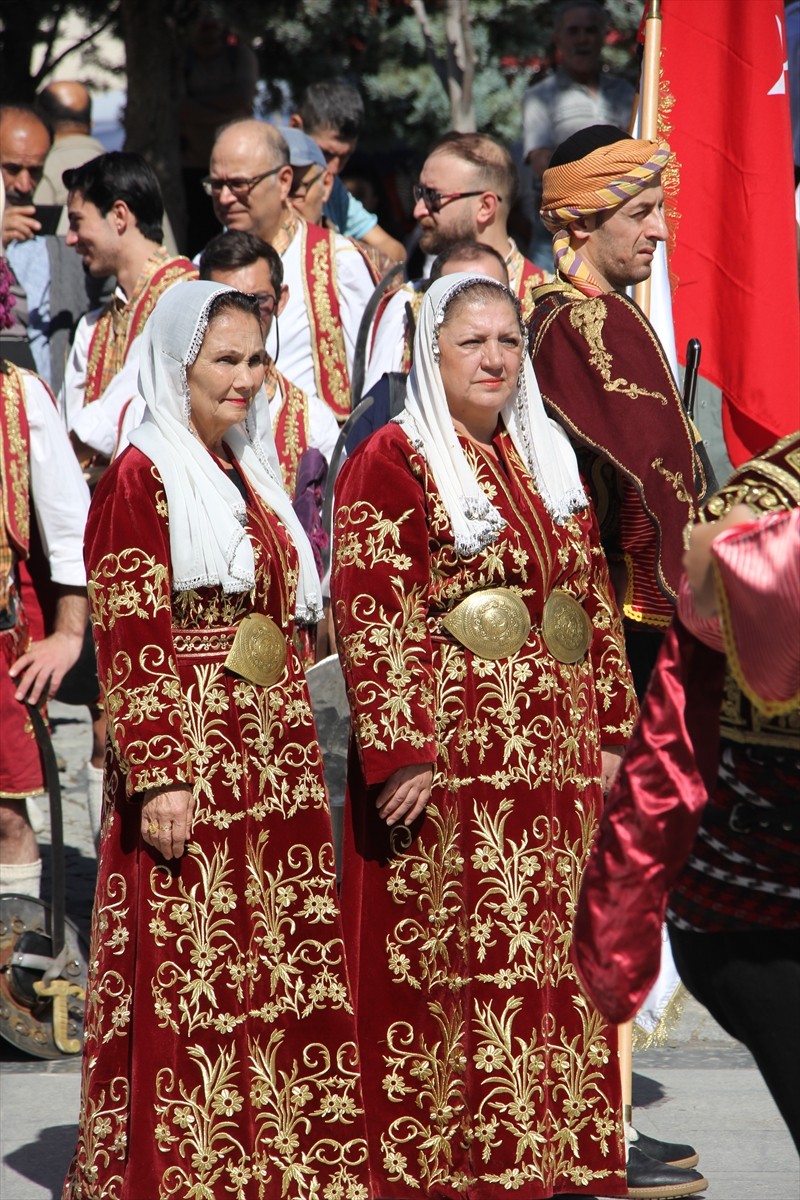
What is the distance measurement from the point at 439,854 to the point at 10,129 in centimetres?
497

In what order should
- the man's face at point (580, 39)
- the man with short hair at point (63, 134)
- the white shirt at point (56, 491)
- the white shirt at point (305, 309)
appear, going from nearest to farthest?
the white shirt at point (56, 491), the white shirt at point (305, 309), the man's face at point (580, 39), the man with short hair at point (63, 134)

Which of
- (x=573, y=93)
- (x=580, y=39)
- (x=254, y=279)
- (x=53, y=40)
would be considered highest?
(x=53, y=40)

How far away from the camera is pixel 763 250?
18.7ft

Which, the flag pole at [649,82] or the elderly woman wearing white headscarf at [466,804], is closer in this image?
the elderly woman wearing white headscarf at [466,804]

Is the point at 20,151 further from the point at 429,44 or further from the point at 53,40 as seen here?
the point at 53,40

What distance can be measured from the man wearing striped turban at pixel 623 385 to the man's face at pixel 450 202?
1.60 m

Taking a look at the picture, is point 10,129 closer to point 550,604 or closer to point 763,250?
point 763,250

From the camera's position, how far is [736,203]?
5.71 meters

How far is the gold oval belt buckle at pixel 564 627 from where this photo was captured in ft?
13.2

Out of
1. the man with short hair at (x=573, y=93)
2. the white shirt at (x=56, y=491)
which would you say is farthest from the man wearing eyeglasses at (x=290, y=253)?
the man with short hair at (x=573, y=93)

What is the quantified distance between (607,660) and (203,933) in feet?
3.57

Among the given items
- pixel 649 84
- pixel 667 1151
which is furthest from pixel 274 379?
pixel 667 1151

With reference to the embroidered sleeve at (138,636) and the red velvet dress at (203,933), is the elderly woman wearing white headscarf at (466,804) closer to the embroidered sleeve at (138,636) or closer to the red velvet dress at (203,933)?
the red velvet dress at (203,933)

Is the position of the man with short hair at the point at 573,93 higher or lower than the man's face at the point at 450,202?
higher
